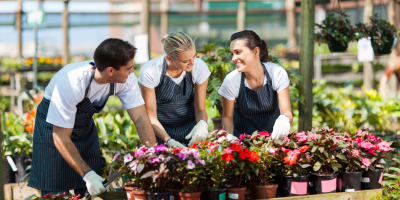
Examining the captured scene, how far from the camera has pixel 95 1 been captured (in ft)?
28.5

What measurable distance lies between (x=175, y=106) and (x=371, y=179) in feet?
4.04

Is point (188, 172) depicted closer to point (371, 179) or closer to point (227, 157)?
point (227, 157)

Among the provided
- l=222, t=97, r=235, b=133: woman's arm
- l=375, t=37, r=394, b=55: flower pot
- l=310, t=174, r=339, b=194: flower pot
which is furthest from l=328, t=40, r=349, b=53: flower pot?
l=310, t=174, r=339, b=194: flower pot

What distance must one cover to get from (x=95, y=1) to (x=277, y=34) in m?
5.17

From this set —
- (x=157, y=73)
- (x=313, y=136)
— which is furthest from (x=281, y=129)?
(x=157, y=73)

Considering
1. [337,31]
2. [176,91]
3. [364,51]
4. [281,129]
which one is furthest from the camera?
[364,51]

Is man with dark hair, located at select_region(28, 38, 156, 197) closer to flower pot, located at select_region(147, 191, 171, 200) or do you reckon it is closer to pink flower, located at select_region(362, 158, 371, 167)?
flower pot, located at select_region(147, 191, 171, 200)

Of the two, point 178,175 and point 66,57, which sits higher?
point 66,57

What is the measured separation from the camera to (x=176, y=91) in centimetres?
240

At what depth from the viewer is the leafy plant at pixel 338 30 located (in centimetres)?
304

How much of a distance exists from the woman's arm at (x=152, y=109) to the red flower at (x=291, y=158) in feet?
2.65

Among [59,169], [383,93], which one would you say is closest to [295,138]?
[59,169]

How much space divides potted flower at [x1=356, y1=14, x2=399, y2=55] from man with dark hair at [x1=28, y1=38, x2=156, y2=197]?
6.64 feet

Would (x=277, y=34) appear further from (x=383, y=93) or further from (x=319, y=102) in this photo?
(x=319, y=102)
